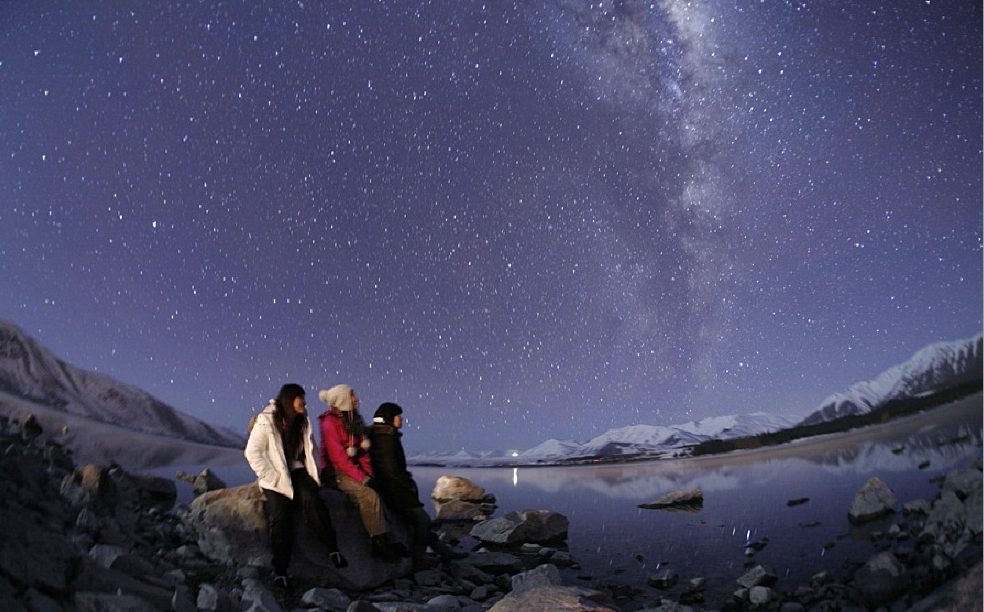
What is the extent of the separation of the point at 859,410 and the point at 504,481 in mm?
11888

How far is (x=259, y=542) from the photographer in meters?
4.52

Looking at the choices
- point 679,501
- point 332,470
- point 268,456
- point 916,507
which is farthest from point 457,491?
point 916,507

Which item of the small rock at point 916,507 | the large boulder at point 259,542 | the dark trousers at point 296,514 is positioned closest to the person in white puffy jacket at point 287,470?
the dark trousers at point 296,514

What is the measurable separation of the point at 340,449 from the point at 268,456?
2.61 feet

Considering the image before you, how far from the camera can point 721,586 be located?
187 inches

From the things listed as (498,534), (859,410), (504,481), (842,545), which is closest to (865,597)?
(842,545)

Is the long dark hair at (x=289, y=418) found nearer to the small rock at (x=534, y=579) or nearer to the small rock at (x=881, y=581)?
the small rock at (x=534, y=579)

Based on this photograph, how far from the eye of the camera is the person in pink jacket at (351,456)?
16.3 ft

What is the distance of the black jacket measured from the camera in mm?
5676

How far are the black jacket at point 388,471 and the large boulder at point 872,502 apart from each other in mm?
5356

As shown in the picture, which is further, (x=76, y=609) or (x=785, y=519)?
(x=785, y=519)

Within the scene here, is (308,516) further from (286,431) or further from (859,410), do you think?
(859,410)

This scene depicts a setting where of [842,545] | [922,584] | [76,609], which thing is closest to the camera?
[76,609]

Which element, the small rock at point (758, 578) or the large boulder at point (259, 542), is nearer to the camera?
the large boulder at point (259, 542)
